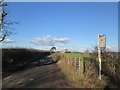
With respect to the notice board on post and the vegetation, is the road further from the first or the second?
the notice board on post

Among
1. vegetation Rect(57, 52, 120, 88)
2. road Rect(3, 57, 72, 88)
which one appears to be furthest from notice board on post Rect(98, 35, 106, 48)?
road Rect(3, 57, 72, 88)

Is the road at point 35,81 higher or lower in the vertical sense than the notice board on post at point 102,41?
lower

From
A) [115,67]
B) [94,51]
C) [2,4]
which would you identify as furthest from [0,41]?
[115,67]

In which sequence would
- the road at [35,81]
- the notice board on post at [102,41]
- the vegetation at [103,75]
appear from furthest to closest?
the road at [35,81], the notice board on post at [102,41], the vegetation at [103,75]

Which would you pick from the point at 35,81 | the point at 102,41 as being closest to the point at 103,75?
the point at 102,41

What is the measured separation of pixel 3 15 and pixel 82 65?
12.8 meters

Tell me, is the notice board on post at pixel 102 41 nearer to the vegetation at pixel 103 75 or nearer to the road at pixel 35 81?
the vegetation at pixel 103 75

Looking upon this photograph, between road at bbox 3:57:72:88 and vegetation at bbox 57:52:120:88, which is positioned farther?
road at bbox 3:57:72:88

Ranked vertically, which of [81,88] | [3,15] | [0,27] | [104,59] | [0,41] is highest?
[3,15]

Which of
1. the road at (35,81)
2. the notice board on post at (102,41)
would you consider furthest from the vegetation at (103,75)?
the notice board on post at (102,41)

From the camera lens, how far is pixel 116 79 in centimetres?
869

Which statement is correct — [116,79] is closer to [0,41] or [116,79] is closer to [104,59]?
[104,59]

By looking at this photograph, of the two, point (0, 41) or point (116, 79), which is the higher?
point (0, 41)

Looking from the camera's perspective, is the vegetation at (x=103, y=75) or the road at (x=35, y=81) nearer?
the vegetation at (x=103, y=75)
